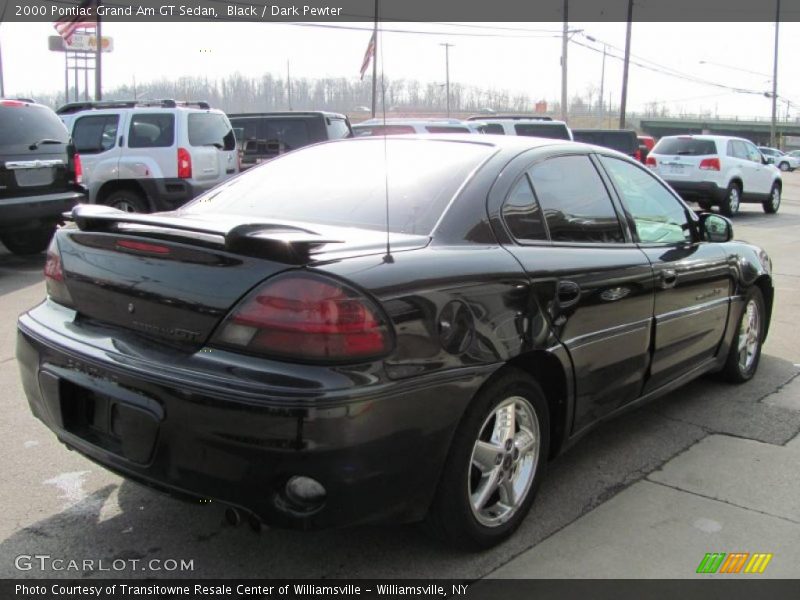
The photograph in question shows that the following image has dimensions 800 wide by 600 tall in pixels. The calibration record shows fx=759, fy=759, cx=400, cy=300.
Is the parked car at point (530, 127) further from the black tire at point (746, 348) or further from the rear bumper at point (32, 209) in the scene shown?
the black tire at point (746, 348)

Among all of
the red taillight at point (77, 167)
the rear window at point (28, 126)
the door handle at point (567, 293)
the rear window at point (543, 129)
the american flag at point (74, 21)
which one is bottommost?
the door handle at point (567, 293)

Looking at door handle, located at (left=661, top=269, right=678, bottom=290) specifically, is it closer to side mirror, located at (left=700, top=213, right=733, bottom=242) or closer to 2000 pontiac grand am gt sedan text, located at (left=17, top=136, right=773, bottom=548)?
2000 pontiac grand am gt sedan text, located at (left=17, top=136, right=773, bottom=548)

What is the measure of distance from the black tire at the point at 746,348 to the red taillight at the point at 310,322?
3.26 metres

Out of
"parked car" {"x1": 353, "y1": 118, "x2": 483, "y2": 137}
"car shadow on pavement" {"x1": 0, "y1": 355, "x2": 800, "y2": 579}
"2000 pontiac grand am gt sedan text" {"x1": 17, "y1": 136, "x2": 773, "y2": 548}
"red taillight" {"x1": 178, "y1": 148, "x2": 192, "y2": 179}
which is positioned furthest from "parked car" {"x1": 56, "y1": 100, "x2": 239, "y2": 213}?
"car shadow on pavement" {"x1": 0, "y1": 355, "x2": 800, "y2": 579}

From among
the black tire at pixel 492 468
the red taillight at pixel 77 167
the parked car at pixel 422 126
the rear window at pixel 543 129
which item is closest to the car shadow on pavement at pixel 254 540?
the black tire at pixel 492 468

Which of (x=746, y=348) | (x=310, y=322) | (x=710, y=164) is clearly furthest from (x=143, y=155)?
(x=710, y=164)

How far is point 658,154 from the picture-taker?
1783cm

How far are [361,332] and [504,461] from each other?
0.93m

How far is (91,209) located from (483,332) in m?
1.65

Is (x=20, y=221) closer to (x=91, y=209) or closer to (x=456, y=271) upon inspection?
(x=91, y=209)

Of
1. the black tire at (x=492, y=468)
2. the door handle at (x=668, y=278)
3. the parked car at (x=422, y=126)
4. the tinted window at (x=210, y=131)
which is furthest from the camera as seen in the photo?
the parked car at (x=422, y=126)

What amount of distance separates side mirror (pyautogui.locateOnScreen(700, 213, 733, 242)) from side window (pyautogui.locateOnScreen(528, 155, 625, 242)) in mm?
1057

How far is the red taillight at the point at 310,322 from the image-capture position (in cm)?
230

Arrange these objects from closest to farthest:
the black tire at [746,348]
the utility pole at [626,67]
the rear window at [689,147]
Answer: the black tire at [746,348] → the rear window at [689,147] → the utility pole at [626,67]
